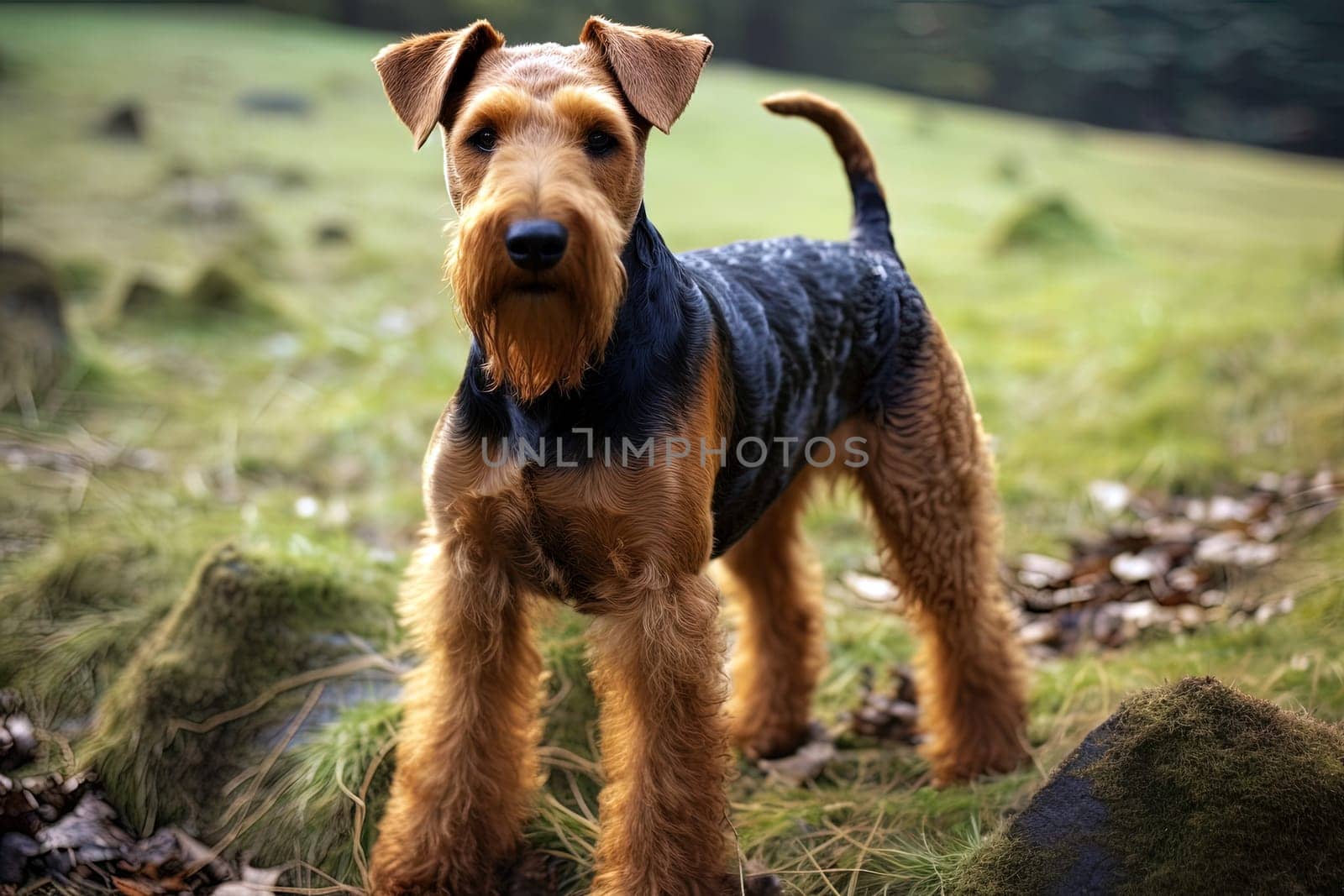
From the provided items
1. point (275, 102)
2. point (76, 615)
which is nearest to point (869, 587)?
point (76, 615)

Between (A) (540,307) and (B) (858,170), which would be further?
(B) (858,170)

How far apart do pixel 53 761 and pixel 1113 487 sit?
5208 millimetres

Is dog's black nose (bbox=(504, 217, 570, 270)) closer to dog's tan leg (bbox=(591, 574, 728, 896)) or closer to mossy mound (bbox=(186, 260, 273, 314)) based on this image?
dog's tan leg (bbox=(591, 574, 728, 896))

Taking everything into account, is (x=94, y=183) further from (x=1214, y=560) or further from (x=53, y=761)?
(x=1214, y=560)

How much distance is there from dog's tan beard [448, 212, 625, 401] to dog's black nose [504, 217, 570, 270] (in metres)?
0.02

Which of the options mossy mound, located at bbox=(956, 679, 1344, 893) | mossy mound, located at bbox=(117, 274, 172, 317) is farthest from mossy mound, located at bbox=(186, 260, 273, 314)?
mossy mound, located at bbox=(956, 679, 1344, 893)

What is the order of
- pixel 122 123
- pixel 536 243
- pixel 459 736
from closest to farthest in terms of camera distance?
pixel 536 243
pixel 459 736
pixel 122 123

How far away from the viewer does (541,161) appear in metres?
2.33

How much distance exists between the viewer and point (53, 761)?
119 inches

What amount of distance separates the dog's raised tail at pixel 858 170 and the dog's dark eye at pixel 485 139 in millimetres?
1510

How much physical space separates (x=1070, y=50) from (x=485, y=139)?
12.8 m

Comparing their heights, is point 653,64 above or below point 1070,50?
above

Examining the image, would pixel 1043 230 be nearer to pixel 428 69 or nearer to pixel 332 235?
pixel 332 235

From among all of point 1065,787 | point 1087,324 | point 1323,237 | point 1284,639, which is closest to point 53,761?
point 1065,787
